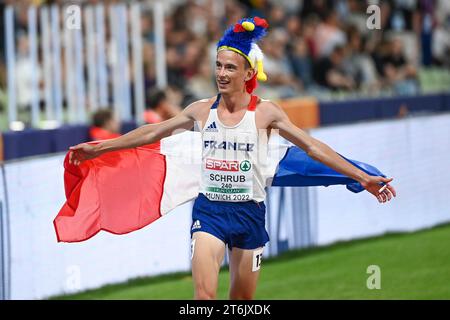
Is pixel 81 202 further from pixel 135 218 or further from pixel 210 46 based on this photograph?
pixel 210 46

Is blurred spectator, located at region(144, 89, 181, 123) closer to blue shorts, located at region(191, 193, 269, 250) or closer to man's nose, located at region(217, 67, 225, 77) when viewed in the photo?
blue shorts, located at region(191, 193, 269, 250)

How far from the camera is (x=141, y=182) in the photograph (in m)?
10.3

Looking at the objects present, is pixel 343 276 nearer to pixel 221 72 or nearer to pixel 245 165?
pixel 245 165

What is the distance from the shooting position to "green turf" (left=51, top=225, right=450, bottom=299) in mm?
12195

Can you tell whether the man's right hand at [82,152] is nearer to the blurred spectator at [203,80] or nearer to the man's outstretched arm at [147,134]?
the man's outstretched arm at [147,134]

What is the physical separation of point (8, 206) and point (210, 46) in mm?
9170

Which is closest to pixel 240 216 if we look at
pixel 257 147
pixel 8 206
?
pixel 257 147

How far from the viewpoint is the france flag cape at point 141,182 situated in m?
9.97

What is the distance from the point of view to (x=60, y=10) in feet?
57.1

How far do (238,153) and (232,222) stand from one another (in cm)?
50

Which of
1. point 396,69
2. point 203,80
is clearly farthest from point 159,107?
point 396,69

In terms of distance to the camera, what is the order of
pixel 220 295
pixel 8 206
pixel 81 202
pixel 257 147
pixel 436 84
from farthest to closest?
pixel 436 84 → pixel 220 295 → pixel 8 206 → pixel 81 202 → pixel 257 147

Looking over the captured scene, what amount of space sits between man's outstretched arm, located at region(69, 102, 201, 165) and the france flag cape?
2.09ft

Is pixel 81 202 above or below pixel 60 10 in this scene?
below
